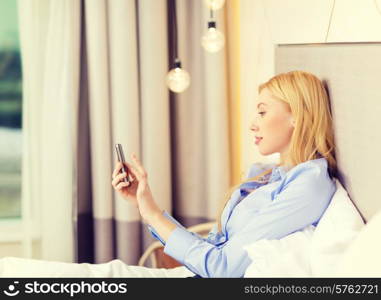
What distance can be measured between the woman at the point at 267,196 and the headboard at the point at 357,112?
0.05 meters

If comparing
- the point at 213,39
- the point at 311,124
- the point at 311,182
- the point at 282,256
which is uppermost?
the point at 213,39

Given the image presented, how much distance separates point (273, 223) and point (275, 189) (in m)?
0.15

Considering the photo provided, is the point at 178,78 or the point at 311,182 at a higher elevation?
the point at 178,78

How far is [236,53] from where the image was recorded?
9.72 ft

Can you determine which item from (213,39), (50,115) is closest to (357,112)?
(213,39)

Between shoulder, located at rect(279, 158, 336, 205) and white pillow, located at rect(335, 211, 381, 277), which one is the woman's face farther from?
white pillow, located at rect(335, 211, 381, 277)

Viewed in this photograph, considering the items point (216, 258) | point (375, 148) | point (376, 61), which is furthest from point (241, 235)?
point (376, 61)

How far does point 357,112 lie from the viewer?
1.56 meters

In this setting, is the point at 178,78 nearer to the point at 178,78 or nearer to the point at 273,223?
the point at 178,78

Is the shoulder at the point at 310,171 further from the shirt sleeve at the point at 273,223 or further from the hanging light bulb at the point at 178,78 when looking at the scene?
the hanging light bulb at the point at 178,78

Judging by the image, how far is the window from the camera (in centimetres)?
300

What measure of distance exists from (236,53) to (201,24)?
0.19 m

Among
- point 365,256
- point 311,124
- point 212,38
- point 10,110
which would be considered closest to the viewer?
point 365,256

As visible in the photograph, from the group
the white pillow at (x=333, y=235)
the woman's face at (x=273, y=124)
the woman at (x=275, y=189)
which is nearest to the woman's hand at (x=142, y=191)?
the woman at (x=275, y=189)
